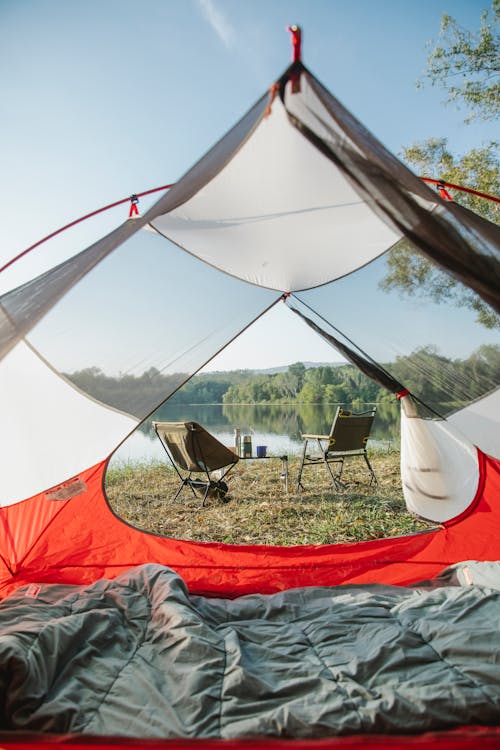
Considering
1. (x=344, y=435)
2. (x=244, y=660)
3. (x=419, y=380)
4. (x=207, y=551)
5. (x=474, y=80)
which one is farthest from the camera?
(x=474, y=80)

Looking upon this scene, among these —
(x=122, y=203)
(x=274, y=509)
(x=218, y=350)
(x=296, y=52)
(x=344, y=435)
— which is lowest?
(x=274, y=509)

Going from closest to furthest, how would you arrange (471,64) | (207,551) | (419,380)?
1. (419,380)
2. (207,551)
3. (471,64)

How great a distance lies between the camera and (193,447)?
417 centimetres

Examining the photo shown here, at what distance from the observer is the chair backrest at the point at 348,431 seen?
457 centimetres

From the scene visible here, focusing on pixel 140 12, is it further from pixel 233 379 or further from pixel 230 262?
pixel 233 379

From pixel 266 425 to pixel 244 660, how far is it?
1149 centimetres

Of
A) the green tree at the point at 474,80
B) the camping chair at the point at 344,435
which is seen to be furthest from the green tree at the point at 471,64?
the camping chair at the point at 344,435

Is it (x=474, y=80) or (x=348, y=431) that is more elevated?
(x=474, y=80)

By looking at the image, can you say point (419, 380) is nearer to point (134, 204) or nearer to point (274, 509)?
point (134, 204)

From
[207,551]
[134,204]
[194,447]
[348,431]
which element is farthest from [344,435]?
[134,204]

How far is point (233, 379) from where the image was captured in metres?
20.4

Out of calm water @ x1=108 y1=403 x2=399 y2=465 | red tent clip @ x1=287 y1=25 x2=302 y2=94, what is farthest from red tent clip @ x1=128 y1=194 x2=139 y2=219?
calm water @ x1=108 y1=403 x2=399 y2=465

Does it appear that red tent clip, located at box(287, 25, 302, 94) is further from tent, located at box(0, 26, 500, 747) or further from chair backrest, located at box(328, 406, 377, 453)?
chair backrest, located at box(328, 406, 377, 453)

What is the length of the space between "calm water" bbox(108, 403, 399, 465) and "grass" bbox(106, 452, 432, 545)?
650mm
